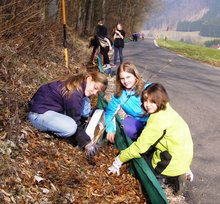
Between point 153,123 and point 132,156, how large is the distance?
0.48 meters

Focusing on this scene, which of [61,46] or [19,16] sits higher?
[19,16]

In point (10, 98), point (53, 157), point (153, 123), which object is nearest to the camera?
point (153, 123)

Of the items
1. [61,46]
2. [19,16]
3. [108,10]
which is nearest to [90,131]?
[19,16]

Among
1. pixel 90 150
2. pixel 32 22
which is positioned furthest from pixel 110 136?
pixel 32 22

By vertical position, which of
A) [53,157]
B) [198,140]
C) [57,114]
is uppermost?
[57,114]

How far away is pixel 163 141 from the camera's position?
408 cm

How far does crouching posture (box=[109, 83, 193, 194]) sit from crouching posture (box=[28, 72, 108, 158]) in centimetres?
74

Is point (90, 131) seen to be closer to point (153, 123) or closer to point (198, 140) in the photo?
point (153, 123)

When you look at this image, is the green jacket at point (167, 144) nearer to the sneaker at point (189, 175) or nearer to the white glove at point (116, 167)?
the white glove at point (116, 167)

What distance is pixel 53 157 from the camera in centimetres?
424

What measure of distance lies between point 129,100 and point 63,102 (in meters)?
1.18

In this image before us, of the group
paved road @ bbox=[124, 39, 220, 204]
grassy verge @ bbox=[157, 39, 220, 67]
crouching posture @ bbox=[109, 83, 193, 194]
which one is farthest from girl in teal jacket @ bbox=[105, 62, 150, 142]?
grassy verge @ bbox=[157, 39, 220, 67]

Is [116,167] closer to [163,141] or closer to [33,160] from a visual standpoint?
[163,141]

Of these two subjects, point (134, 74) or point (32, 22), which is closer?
point (134, 74)
